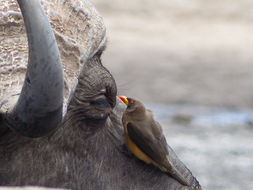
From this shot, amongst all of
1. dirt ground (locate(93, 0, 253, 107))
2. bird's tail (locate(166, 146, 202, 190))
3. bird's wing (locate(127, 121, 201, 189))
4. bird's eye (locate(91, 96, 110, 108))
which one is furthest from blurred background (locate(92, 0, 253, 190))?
bird's eye (locate(91, 96, 110, 108))

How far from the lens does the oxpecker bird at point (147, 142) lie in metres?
5.24

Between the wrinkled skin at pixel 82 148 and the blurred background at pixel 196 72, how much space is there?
7.09 meters

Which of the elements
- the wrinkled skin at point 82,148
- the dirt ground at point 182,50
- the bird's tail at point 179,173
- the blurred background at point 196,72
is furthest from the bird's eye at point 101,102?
the dirt ground at point 182,50

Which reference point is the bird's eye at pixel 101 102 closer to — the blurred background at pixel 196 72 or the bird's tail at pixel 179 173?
the bird's tail at pixel 179 173

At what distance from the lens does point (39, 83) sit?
3.86 metres

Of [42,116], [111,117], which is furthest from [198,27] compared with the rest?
[42,116]

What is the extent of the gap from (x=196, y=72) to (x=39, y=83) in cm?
1522

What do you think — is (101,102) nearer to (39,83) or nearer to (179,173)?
(179,173)

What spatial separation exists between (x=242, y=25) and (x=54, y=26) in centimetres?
1749

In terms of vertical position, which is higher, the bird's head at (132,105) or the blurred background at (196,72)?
the bird's head at (132,105)

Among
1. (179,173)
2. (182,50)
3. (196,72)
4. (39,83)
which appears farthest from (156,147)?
(182,50)

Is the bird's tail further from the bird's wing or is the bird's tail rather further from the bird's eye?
the bird's eye

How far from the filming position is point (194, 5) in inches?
933

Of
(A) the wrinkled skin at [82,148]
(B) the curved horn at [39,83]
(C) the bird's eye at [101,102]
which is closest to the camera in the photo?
(B) the curved horn at [39,83]
